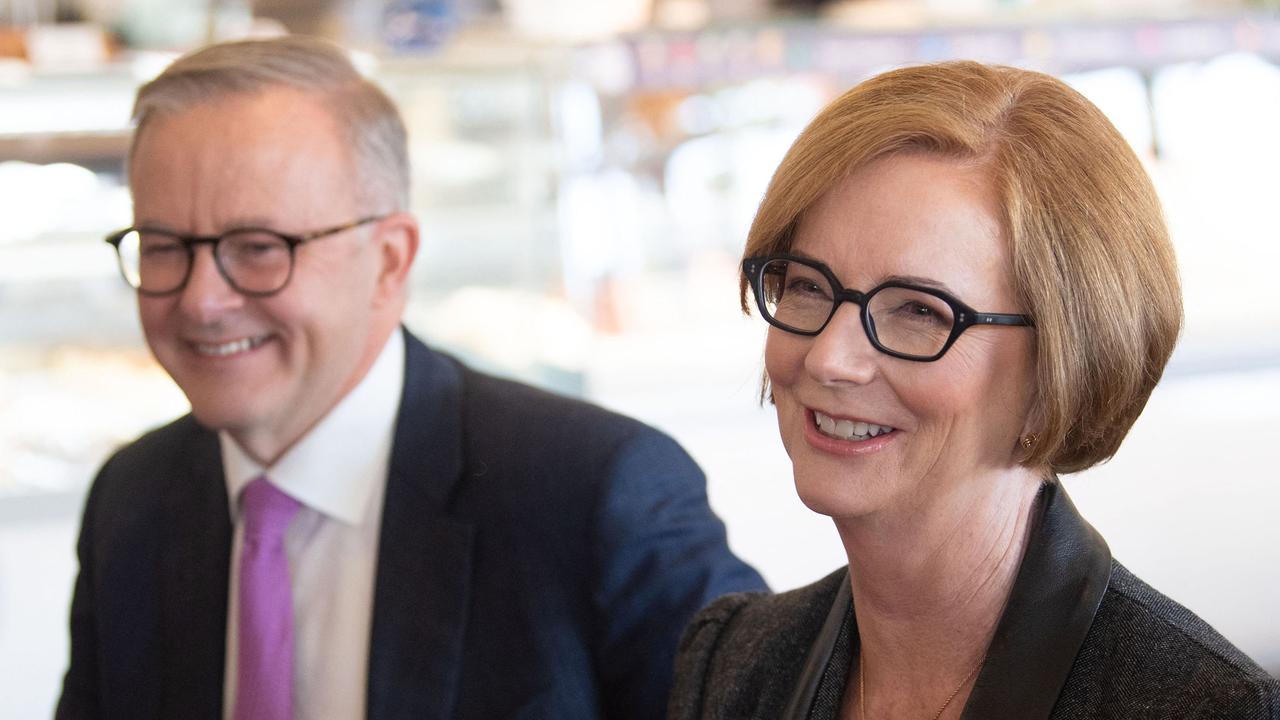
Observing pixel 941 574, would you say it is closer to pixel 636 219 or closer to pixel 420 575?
pixel 420 575

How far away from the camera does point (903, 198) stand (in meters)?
0.98

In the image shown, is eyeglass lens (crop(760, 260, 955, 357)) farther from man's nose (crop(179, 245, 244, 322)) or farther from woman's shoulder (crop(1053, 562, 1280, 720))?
man's nose (crop(179, 245, 244, 322))

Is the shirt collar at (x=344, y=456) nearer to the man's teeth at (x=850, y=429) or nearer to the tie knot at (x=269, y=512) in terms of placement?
the tie knot at (x=269, y=512)

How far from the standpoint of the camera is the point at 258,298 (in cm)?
151

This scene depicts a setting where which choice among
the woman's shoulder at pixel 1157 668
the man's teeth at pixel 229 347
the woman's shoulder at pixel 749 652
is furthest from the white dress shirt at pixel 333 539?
the woman's shoulder at pixel 1157 668

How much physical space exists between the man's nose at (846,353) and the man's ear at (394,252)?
81 cm

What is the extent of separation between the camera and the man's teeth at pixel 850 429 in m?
1.02

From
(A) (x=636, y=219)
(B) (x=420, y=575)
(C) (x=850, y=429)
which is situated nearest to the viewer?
(C) (x=850, y=429)

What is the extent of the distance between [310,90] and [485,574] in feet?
2.16

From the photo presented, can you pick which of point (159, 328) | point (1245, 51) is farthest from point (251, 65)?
point (1245, 51)

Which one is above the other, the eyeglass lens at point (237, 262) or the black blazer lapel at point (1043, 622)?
the eyeglass lens at point (237, 262)

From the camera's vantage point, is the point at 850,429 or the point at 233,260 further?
the point at 233,260

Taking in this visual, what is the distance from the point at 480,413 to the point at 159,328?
0.42 meters

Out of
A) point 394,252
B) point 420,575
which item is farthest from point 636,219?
point 420,575
